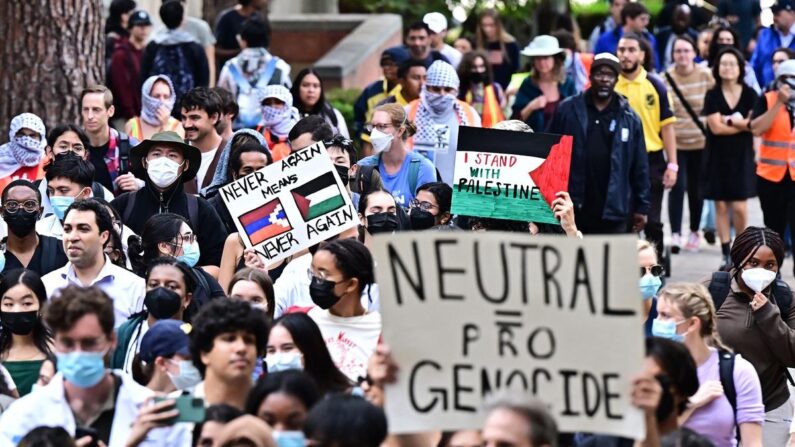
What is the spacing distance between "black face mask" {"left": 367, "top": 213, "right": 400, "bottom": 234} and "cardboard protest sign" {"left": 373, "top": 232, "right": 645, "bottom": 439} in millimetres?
3659

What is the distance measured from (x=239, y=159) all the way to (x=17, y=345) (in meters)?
2.89

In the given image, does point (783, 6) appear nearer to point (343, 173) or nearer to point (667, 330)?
point (343, 173)

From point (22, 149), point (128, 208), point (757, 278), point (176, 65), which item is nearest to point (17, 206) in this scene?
point (128, 208)

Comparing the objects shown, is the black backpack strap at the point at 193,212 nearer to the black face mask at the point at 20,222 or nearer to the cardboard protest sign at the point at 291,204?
the cardboard protest sign at the point at 291,204

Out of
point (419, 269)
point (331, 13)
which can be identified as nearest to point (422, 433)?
point (419, 269)

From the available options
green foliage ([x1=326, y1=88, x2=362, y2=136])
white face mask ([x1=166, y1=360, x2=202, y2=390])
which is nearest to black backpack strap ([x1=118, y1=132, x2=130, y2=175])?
white face mask ([x1=166, y1=360, x2=202, y2=390])

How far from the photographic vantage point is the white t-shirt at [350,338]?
7.89 m

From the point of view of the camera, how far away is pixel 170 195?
1049 centimetres

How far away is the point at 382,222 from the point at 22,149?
3230 millimetres

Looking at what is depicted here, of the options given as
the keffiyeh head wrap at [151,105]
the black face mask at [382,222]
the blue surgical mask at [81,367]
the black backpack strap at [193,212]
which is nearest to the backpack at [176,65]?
the keffiyeh head wrap at [151,105]

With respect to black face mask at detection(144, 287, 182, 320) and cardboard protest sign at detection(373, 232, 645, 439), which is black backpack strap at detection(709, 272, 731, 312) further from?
cardboard protest sign at detection(373, 232, 645, 439)

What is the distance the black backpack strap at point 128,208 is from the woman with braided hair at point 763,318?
3.37 m

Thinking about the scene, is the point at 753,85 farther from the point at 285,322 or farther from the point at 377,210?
the point at 285,322

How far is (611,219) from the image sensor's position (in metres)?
12.6
